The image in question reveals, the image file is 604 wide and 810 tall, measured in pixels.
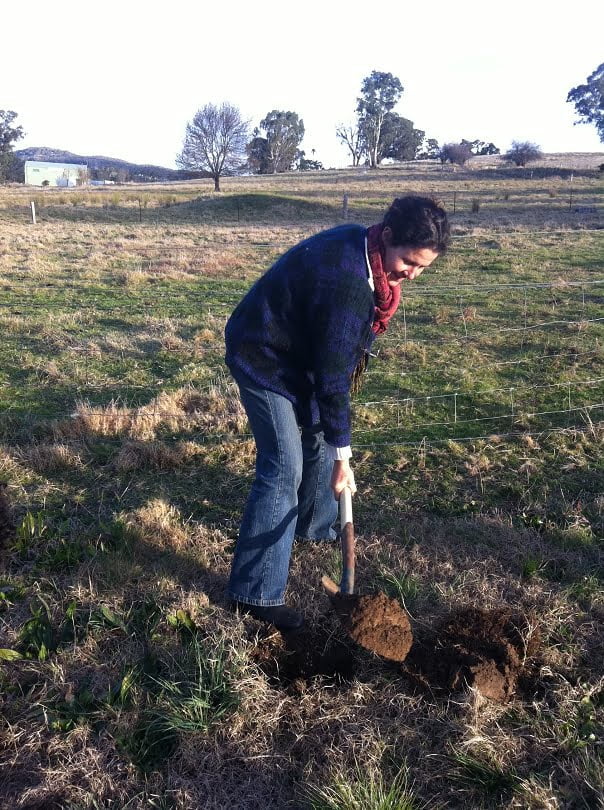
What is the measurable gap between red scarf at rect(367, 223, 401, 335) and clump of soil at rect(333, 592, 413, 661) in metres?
1.11

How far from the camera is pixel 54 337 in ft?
26.6

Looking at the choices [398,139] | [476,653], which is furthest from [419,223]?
[398,139]

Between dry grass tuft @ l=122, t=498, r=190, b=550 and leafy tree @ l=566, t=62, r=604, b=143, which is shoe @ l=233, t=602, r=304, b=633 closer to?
dry grass tuft @ l=122, t=498, r=190, b=550

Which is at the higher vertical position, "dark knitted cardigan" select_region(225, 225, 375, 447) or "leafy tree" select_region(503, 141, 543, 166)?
"leafy tree" select_region(503, 141, 543, 166)

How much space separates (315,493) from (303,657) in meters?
0.88

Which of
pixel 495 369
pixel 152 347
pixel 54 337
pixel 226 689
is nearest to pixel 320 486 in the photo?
pixel 226 689

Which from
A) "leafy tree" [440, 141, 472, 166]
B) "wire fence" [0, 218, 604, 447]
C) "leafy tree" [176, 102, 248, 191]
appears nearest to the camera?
"wire fence" [0, 218, 604, 447]

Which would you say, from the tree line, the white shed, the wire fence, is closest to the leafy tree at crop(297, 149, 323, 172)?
the tree line

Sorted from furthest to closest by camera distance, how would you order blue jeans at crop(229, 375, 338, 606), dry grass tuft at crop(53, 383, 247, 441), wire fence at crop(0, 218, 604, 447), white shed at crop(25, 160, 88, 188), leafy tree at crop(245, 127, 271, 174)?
leafy tree at crop(245, 127, 271, 174)
white shed at crop(25, 160, 88, 188)
wire fence at crop(0, 218, 604, 447)
dry grass tuft at crop(53, 383, 247, 441)
blue jeans at crop(229, 375, 338, 606)

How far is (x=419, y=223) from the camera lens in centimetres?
241

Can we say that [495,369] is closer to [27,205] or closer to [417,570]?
[417,570]

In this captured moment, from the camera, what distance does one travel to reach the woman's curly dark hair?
2.42 meters

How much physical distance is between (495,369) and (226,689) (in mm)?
4900

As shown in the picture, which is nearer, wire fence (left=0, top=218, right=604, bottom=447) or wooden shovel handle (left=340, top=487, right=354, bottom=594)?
wooden shovel handle (left=340, top=487, right=354, bottom=594)
